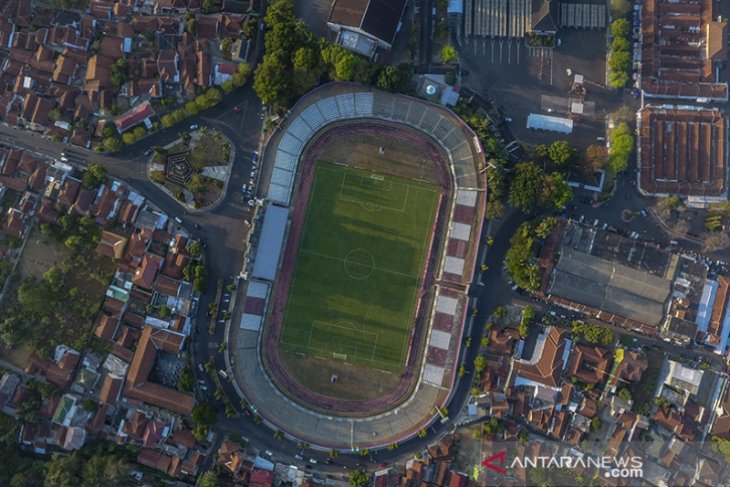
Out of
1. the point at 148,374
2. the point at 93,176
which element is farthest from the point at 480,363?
the point at 93,176

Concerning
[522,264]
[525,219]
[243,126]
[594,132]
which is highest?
[594,132]

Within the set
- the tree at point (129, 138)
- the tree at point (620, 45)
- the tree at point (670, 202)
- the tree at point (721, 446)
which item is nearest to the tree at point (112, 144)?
the tree at point (129, 138)

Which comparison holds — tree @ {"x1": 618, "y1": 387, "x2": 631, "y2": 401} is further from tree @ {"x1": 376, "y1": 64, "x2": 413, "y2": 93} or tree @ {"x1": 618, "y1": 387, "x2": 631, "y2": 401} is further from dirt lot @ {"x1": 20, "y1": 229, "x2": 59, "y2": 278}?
dirt lot @ {"x1": 20, "y1": 229, "x2": 59, "y2": 278}

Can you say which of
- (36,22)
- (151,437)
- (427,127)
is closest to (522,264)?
(427,127)

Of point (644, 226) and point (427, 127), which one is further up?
point (427, 127)

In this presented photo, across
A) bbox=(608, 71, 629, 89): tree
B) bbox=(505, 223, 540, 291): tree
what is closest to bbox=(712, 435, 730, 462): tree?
bbox=(505, 223, 540, 291): tree

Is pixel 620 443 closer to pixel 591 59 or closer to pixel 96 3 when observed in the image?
pixel 591 59

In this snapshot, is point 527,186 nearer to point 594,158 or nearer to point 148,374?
point 594,158

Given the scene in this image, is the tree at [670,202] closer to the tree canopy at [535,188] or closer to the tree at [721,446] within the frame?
the tree canopy at [535,188]
